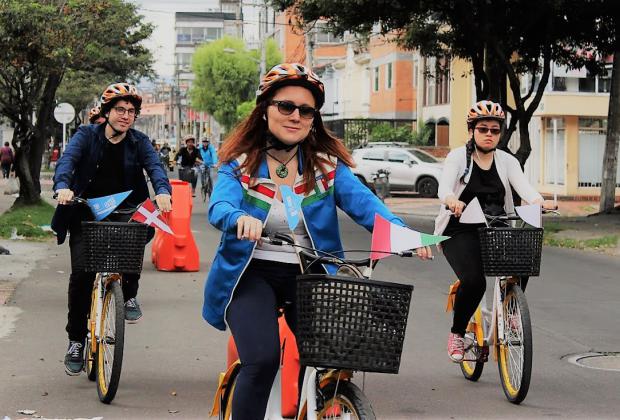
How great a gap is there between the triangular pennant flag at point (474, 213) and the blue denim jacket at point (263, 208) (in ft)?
8.73

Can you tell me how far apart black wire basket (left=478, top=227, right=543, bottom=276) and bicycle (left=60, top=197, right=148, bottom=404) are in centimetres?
208

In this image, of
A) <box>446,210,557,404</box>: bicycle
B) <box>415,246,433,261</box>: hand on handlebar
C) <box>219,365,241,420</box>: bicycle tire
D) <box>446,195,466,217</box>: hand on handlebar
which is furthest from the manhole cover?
<box>415,246,433,261</box>: hand on handlebar

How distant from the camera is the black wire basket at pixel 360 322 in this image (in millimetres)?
3990

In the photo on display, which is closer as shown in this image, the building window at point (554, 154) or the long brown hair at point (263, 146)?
the long brown hair at point (263, 146)

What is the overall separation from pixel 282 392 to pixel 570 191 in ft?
106

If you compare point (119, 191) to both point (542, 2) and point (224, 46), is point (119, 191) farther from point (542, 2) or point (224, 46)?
point (224, 46)

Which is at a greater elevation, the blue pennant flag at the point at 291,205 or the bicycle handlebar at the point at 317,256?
the blue pennant flag at the point at 291,205

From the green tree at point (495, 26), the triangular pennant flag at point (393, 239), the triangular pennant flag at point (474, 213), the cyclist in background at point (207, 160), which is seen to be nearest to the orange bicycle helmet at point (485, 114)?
the triangular pennant flag at point (474, 213)

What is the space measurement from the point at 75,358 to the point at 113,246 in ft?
3.22

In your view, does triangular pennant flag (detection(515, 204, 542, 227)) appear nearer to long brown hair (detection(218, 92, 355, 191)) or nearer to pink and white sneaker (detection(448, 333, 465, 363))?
pink and white sneaker (detection(448, 333, 465, 363))

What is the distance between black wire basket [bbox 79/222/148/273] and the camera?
23.9 ft

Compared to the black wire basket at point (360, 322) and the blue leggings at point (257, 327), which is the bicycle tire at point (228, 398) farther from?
the black wire basket at point (360, 322)

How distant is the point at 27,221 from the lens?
21953 mm

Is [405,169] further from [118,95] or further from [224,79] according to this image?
[224,79]
